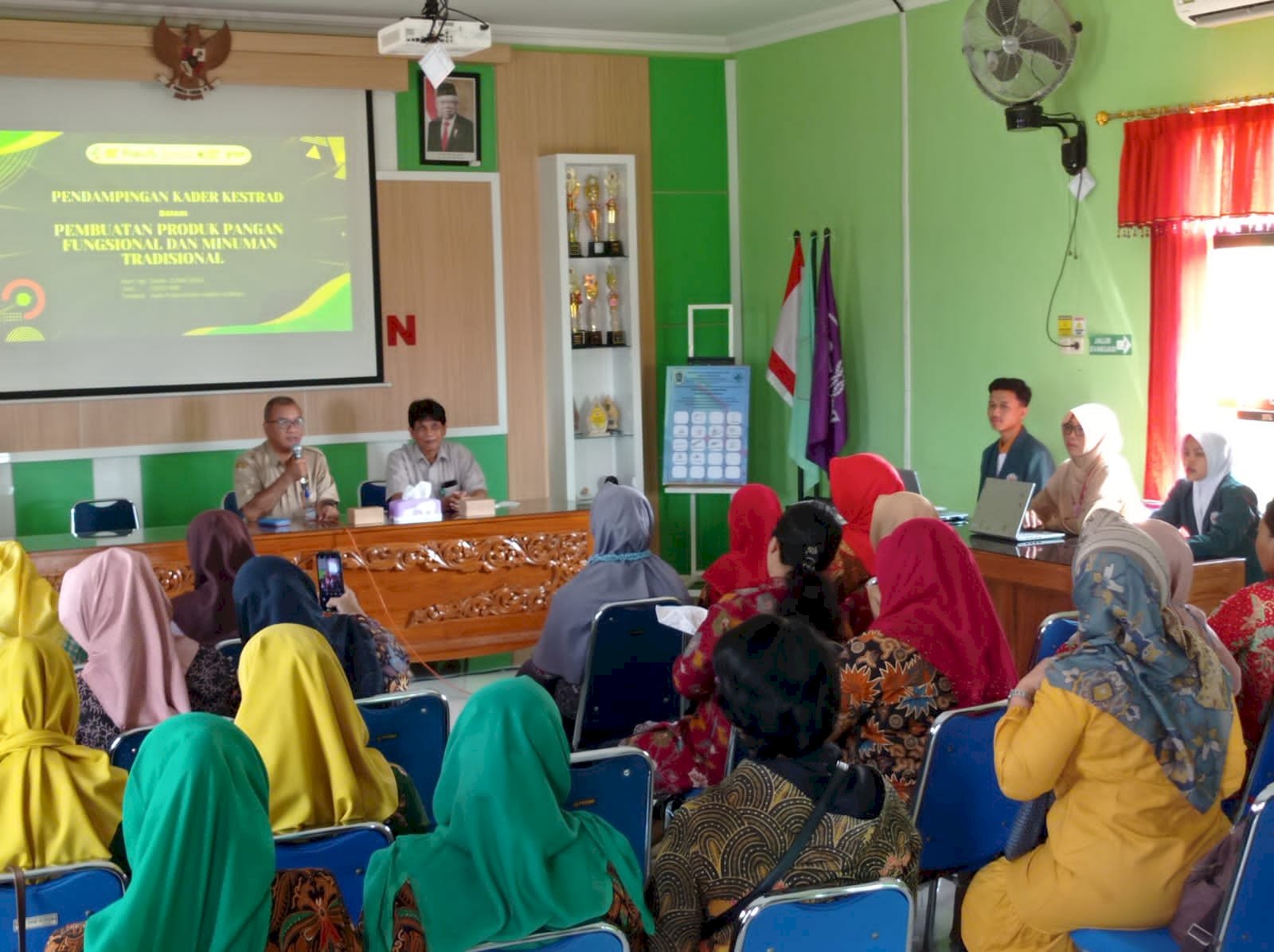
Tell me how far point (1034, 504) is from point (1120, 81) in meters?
1.75

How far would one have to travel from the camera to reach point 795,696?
78.9 inches

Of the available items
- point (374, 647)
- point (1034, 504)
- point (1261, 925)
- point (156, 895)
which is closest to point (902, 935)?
point (1261, 925)

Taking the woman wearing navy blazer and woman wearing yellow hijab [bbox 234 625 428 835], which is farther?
the woman wearing navy blazer

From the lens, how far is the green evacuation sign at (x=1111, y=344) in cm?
579

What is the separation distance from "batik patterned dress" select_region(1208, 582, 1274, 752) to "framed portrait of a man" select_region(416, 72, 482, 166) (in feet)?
17.6

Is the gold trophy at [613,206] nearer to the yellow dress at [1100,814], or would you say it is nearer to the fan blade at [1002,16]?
the fan blade at [1002,16]

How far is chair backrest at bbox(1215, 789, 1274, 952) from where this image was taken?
226cm

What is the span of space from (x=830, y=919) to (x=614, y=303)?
6.03m

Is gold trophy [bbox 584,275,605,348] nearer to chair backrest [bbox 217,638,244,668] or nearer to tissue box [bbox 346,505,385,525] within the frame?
tissue box [bbox 346,505,385,525]

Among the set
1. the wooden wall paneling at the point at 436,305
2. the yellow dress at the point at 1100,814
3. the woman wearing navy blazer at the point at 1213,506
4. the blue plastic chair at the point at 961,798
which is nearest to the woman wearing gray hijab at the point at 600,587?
the blue plastic chair at the point at 961,798

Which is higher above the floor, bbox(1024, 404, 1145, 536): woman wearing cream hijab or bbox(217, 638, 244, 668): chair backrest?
bbox(1024, 404, 1145, 536): woman wearing cream hijab

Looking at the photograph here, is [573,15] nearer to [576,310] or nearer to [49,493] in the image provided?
[576,310]

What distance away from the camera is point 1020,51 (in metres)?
5.66

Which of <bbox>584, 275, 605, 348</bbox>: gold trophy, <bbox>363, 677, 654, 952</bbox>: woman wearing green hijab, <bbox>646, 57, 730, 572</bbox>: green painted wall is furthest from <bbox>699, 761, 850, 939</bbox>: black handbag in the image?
<bbox>646, 57, 730, 572</bbox>: green painted wall
